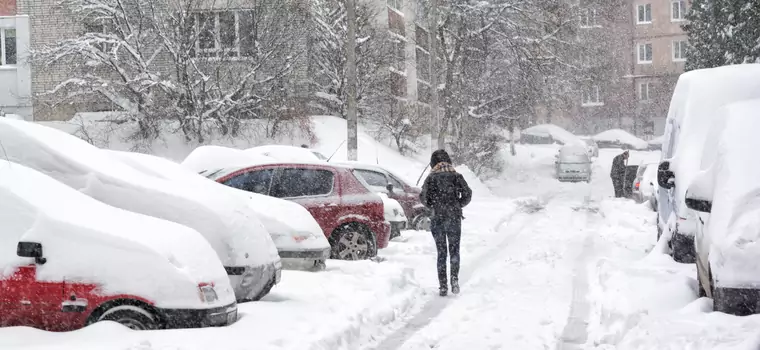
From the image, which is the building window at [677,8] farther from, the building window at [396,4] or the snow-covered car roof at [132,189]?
the snow-covered car roof at [132,189]

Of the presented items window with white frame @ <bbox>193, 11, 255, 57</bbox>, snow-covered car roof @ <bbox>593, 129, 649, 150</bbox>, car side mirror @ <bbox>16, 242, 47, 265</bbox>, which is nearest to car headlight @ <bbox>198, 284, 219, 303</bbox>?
car side mirror @ <bbox>16, 242, 47, 265</bbox>

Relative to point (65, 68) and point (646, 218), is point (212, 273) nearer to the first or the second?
point (646, 218)

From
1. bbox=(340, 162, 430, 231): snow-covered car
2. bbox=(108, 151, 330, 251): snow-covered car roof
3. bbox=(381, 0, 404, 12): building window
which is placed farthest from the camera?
bbox=(381, 0, 404, 12): building window

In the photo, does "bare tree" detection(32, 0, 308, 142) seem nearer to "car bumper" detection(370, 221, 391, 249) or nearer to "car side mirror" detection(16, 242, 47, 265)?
"car bumper" detection(370, 221, 391, 249)

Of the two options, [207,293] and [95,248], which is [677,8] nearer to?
[207,293]

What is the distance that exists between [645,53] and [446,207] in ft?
224

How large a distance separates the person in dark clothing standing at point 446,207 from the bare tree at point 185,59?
17.2m

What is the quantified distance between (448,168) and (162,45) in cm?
1873

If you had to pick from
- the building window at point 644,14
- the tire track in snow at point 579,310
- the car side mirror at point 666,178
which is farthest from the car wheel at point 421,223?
the building window at point 644,14

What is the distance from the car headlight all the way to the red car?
19.1ft

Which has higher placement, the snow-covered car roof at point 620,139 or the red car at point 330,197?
the snow-covered car roof at point 620,139

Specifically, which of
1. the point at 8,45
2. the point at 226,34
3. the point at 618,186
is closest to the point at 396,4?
the point at 226,34

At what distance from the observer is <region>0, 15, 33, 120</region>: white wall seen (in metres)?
31.1

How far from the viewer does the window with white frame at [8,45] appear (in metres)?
31.6
